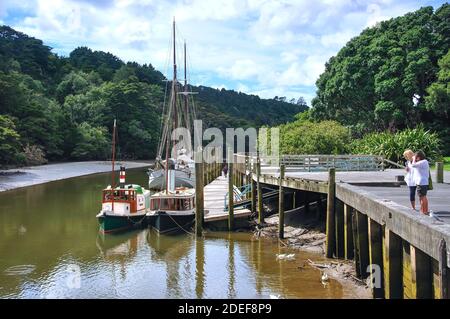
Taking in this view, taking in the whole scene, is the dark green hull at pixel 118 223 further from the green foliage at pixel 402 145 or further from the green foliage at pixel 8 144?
the green foliage at pixel 8 144

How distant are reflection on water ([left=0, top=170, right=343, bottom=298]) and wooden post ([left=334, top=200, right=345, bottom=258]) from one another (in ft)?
3.72

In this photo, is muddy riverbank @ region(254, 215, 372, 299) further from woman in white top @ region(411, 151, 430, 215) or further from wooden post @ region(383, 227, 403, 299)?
woman in white top @ region(411, 151, 430, 215)

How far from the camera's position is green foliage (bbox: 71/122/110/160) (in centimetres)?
7219

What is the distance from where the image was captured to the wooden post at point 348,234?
16.1m

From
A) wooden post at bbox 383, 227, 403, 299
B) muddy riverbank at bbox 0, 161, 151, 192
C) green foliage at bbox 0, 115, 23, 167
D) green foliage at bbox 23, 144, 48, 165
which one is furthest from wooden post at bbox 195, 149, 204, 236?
green foliage at bbox 23, 144, 48, 165

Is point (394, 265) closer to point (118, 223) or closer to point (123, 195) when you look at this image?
point (118, 223)

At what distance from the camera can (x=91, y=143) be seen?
74250mm

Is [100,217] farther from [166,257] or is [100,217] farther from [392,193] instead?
[392,193]

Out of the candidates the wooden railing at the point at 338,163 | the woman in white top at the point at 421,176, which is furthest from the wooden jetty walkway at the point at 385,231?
the woman in white top at the point at 421,176

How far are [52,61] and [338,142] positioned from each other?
3512 inches

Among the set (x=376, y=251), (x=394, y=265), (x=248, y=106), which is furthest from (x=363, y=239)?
(x=248, y=106)

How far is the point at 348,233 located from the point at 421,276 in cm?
733

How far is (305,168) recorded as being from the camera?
2639cm
